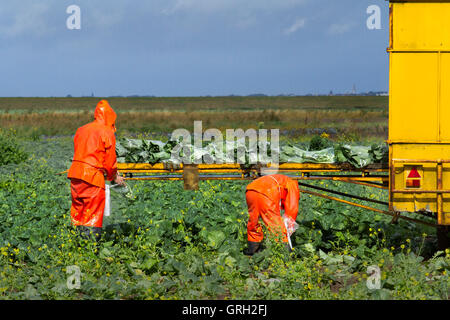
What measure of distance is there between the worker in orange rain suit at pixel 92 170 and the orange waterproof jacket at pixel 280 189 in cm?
175

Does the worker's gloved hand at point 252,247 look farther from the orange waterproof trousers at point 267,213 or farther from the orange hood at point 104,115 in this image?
the orange hood at point 104,115

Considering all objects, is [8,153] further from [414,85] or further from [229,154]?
[414,85]

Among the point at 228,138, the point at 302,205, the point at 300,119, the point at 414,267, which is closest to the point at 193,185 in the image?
the point at 228,138

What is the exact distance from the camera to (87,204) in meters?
7.65

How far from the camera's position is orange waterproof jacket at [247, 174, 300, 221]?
734cm

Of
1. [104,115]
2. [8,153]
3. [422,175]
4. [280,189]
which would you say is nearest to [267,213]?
[280,189]

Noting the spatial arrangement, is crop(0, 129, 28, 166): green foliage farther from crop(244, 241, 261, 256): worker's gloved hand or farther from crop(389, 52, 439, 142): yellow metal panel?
crop(389, 52, 439, 142): yellow metal panel

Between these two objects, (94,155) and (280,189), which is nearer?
(280,189)

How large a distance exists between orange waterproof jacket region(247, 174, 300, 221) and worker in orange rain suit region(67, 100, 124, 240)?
1.75m

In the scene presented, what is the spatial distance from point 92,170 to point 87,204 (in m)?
0.43

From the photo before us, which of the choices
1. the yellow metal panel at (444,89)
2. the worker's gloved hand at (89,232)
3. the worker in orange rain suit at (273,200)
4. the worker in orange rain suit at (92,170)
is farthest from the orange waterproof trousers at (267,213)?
the yellow metal panel at (444,89)

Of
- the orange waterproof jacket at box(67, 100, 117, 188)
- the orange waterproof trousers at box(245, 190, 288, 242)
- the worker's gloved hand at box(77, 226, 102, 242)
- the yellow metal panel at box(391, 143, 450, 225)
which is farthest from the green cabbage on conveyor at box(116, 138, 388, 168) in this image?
the worker's gloved hand at box(77, 226, 102, 242)

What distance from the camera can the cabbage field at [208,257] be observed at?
6.25m
